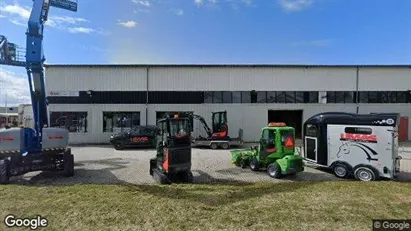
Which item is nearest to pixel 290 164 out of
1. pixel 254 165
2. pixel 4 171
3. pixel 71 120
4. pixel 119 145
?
pixel 254 165

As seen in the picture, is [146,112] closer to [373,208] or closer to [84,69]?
[84,69]

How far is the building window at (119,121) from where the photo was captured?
21828 mm

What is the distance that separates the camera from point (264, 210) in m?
5.86

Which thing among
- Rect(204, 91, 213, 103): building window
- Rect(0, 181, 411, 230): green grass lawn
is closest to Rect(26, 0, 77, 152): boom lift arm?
Rect(0, 181, 411, 230): green grass lawn

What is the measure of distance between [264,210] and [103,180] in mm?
6156

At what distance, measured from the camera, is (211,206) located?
618 centimetres

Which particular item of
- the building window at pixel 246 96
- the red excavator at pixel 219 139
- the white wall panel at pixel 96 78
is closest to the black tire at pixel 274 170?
the red excavator at pixel 219 139

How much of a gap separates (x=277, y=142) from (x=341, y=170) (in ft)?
8.32

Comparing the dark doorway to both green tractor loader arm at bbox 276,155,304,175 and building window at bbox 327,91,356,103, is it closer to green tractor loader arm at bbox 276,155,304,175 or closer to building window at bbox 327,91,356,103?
building window at bbox 327,91,356,103

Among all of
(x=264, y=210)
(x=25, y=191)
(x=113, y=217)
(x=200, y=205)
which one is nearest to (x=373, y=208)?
(x=264, y=210)

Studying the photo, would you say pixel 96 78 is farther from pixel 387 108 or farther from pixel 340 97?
pixel 387 108

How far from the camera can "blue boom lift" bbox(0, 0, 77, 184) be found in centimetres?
965

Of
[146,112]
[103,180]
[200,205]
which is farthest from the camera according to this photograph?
[146,112]

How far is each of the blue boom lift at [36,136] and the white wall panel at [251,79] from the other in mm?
11784
